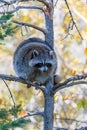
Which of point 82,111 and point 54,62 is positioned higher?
point 82,111

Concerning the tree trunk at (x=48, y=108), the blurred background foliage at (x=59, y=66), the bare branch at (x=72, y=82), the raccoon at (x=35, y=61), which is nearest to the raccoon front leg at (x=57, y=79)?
the raccoon at (x=35, y=61)

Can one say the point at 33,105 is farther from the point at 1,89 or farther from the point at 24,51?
the point at 24,51

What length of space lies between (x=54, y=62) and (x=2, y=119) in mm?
820

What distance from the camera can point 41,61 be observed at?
5.30m

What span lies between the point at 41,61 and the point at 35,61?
10cm

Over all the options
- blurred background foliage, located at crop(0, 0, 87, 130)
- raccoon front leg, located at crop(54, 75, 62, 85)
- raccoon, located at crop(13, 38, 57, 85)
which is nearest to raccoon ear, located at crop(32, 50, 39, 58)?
raccoon, located at crop(13, 38, 57, 85)

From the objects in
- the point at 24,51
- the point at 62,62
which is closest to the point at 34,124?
the point at 62,62

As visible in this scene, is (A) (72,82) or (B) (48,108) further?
(B) (48,108)

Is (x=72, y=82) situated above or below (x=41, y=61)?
below

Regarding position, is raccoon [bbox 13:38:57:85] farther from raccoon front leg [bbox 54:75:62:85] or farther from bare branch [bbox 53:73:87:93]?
bare branch [bbox 53:73:87:93]

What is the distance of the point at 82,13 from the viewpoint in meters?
11.0

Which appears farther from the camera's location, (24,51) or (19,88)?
(19,88)

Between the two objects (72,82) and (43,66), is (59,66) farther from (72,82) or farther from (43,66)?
(72,82)

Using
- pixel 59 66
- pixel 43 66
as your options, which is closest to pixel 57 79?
pixel 43 66
